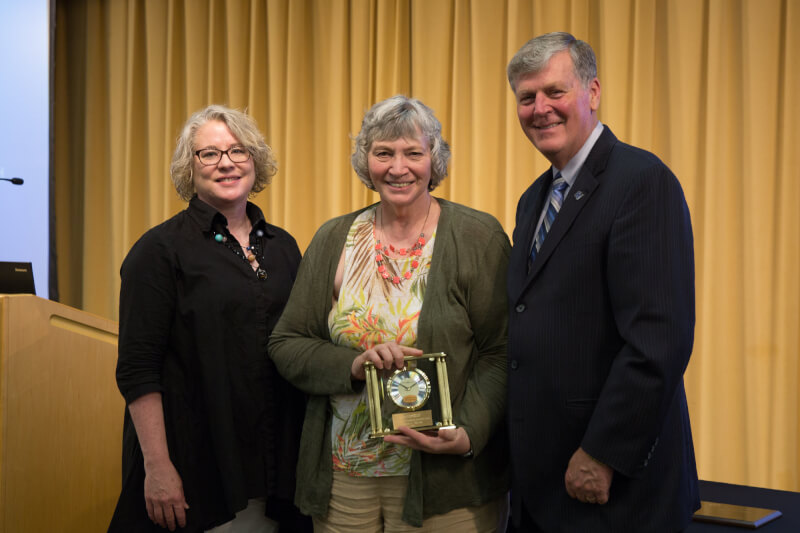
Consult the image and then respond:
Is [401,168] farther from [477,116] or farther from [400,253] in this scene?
[477,116]

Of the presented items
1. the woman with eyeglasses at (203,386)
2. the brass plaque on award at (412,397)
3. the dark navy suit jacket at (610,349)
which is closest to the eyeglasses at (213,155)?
the woman with eyeglasses at (203,386)

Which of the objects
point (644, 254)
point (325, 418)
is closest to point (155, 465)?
point (325, 418)

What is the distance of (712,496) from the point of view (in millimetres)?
2408

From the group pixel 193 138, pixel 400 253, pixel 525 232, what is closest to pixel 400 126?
pixel 400 253

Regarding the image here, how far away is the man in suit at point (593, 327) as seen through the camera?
4.92 feet

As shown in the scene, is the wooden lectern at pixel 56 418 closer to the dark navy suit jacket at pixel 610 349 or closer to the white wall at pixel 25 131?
the white wall at pixel 25 131

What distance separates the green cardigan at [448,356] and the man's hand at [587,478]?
309 mm

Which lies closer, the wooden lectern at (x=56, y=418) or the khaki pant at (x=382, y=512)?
the khaki pant at (x=382, y=512)

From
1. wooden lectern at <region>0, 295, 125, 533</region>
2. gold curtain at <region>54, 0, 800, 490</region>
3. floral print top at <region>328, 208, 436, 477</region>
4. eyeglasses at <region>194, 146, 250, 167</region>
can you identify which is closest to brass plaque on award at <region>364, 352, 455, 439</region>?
floral print top at <region>328, 208, 436, 477</region>

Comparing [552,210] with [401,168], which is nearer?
[552,210]

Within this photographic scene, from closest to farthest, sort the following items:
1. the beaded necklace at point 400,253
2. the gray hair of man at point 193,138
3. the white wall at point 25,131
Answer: the beaded necklace at point 400,253 → the gray hair of man at point 193,138 → the white wall at point 25,131

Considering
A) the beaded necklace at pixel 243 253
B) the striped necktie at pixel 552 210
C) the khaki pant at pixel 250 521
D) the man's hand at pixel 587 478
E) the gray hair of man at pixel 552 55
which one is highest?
the gray hair of man at pixel 552 55

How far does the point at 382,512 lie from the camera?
6.40ft

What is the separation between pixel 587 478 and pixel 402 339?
60 centimetres
